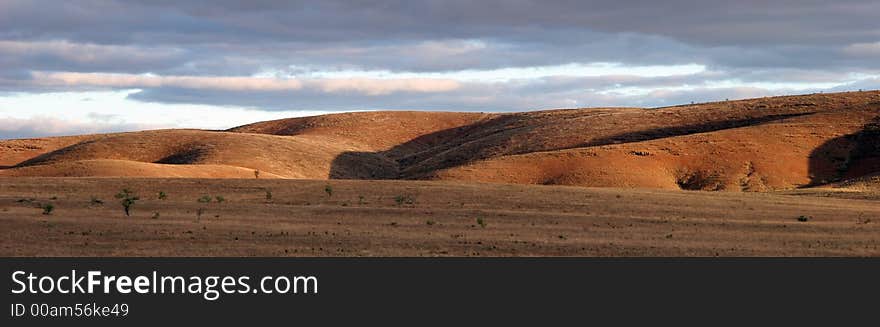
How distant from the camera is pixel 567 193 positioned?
43.1 meters

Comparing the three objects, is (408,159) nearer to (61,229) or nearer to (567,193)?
(567,193)

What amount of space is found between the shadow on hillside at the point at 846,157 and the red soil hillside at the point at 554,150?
12 centimetres

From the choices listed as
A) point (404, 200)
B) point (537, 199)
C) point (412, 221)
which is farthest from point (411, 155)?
point (412, 221)

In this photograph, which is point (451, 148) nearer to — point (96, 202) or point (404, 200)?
point (404, 200)

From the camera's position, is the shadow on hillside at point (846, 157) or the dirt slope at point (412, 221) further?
the shadow on hillside at point (846, 157)

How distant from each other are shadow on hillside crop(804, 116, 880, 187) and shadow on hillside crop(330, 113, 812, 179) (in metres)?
10.5

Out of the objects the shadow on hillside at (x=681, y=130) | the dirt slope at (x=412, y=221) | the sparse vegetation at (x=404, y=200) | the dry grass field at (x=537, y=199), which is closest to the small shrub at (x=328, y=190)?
the dry grass field at (x=537, y=199)

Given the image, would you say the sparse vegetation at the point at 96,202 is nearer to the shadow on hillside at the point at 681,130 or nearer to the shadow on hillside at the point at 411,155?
the shadow on hillside at the point at 411,155

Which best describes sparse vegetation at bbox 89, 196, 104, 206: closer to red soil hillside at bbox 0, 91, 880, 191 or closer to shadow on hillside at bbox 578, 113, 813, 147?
red soil hillside at bbox 0, 91, 880, 191

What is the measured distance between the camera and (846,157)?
2803 inches

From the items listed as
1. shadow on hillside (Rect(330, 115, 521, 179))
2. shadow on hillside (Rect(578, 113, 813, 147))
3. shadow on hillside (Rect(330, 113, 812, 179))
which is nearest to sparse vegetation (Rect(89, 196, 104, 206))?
shadow on hillside (Rect(330, 113, 812, 179))

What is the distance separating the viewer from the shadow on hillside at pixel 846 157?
223 feet

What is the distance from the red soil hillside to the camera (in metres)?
67.6

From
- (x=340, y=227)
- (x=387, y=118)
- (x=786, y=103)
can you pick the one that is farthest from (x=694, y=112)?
(x=340, y=227)
